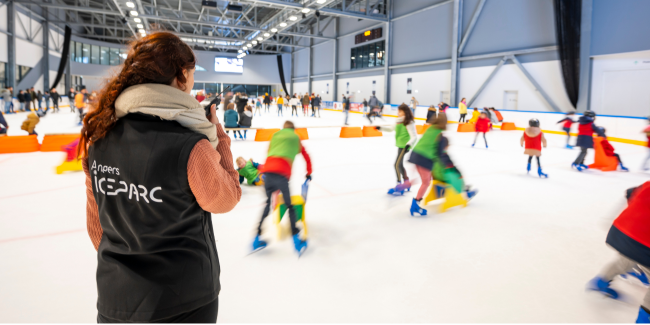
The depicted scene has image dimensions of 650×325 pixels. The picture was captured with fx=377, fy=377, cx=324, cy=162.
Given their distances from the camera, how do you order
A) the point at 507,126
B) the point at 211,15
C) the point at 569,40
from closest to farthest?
the point at 569,40 < the point at 507,126 < the point at 211,15

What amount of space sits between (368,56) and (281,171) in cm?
2445

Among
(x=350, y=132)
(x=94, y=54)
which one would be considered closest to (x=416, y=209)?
(x=350, y=132)

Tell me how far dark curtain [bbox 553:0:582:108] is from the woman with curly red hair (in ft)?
54.1

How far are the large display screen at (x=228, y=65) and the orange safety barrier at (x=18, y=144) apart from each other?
32399 millimetres

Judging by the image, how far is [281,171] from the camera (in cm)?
343

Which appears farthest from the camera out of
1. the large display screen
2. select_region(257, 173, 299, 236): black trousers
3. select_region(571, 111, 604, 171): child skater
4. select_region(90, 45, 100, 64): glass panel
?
the large display screen

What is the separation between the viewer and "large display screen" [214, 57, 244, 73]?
39.3 m

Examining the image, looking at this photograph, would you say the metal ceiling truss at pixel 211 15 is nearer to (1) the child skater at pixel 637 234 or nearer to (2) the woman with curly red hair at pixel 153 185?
(2) the woman with curly red hair at pixel 153 185

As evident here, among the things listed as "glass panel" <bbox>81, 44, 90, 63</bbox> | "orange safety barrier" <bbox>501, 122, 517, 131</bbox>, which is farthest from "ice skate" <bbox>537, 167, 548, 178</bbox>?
"glass panel" <bbox>81, 44, 90, 63</bbox>

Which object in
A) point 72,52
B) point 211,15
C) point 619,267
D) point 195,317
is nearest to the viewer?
point 195,317

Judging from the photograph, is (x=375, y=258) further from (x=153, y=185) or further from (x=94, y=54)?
(x=94, y=54)

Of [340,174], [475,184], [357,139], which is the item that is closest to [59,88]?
[357,139]

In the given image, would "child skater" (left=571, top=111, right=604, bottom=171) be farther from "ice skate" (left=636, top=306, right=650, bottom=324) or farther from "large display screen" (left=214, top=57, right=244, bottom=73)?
"large display screen" (left=214, top=57, right=244, bottom=73)

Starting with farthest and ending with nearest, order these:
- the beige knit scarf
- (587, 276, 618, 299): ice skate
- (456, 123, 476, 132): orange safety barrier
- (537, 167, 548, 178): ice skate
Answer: (456, 123, 476, 132): orange safety barrier → (537, 167, 548, 178): ice skate → (587, 276, 618, 299): ice skate → the beige knit scarf
